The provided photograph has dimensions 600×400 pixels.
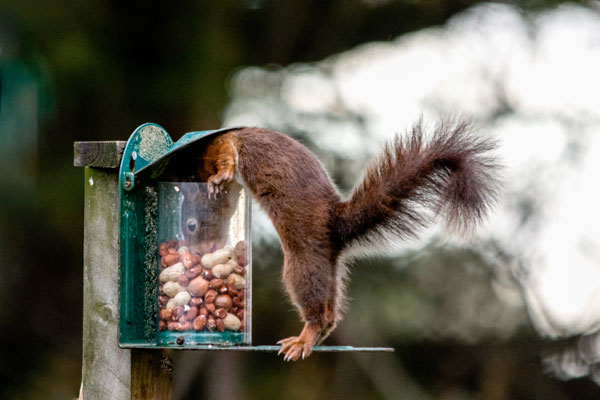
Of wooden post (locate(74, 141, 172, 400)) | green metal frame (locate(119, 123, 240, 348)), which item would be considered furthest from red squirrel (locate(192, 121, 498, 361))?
wooden post (locate(74, 141, 172, 400))

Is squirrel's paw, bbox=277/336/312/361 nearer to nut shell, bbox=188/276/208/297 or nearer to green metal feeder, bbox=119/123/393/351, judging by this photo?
green metal feeder, bbox=119/123/393/351

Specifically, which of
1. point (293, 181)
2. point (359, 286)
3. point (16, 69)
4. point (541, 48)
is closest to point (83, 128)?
point (16, 69)

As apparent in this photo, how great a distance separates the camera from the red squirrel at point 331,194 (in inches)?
85.5

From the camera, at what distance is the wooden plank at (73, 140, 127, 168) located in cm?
196

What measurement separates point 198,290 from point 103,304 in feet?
0.71

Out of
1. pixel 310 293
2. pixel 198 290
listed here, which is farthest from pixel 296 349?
pixel 198 290

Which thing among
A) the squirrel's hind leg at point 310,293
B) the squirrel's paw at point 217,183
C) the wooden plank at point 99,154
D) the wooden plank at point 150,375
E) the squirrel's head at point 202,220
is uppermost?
the wooden plank at point 99,154

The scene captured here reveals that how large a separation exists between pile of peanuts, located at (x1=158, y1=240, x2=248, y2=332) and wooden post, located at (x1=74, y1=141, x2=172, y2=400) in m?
0.10

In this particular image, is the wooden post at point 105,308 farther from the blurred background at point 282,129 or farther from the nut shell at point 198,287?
the blurred background at point 282,129

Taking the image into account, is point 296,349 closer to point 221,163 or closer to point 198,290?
point 198,290

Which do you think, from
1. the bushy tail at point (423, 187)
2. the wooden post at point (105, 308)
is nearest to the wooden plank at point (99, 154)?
the wooden post at point (105, 308)

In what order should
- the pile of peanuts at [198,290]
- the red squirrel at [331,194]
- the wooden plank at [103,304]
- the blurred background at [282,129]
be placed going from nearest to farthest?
1. the wooden plank at [103,304]
2. the pile of peanuts at [198,290]
3. the red squirrel at [331,194]
4. the blurred background at [282,129]

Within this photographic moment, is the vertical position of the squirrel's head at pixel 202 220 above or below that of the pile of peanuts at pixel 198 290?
above

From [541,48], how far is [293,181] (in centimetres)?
347
